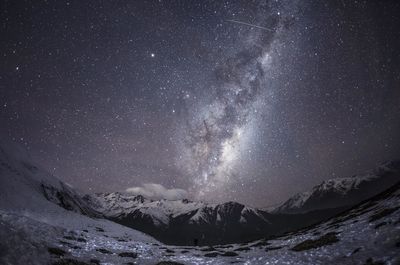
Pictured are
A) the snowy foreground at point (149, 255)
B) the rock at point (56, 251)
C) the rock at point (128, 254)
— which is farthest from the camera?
the rock at point (128, 254)

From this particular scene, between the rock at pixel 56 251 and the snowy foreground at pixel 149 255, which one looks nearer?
the snowy foreground at pixel 149 255

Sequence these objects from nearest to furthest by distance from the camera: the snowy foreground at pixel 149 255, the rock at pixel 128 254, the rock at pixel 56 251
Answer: the snowy foreground at pixel 149 255 → the rock at pixel 56 251 → the rock at pixel 128 254

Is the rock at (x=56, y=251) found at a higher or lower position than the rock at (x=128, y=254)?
higher

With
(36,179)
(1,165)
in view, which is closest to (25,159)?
(36,179)

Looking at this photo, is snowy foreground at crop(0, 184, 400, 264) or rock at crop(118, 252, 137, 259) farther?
rock at crop(118, 252, 137, 259)

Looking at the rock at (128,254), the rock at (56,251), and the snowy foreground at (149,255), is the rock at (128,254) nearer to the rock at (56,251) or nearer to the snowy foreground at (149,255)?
the snowy foreground at (149,255)

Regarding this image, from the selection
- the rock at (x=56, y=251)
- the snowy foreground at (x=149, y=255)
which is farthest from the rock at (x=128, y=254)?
the rock at (x=56, y=251)

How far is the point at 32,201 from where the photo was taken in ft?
177

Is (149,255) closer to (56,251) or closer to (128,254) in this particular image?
(128,254)

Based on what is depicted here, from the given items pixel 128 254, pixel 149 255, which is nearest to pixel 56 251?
pixel 128 254

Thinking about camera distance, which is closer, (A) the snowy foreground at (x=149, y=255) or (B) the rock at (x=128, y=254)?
(A) the snowy foreground at (x=149, y=255)

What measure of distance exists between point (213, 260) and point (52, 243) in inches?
542

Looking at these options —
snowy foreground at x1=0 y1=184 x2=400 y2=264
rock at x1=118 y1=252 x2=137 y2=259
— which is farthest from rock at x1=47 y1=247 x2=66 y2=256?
rock at x1=118 y1=252 x2=137 y2=259

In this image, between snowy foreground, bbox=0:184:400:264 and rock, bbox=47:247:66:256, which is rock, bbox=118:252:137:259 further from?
rock, bbox=47:247:66:256
